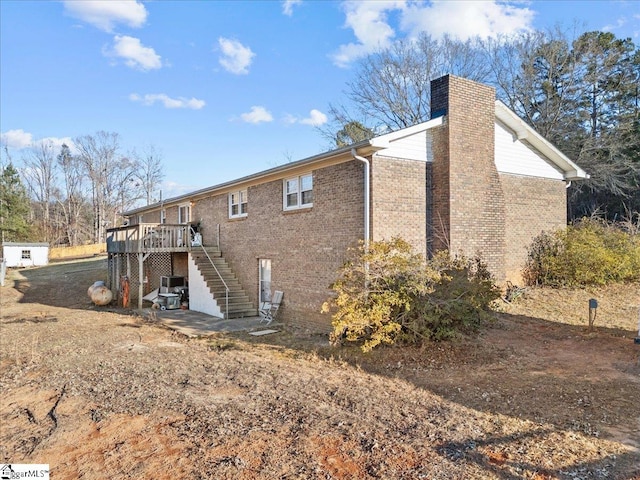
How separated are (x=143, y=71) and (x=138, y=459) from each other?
1910cm

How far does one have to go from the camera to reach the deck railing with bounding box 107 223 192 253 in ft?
55.7

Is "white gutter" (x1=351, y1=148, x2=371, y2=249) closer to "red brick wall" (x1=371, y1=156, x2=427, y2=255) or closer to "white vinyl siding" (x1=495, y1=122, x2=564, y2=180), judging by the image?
"red brick wall" (x1=371, y1=156, x2=427, y2=255)

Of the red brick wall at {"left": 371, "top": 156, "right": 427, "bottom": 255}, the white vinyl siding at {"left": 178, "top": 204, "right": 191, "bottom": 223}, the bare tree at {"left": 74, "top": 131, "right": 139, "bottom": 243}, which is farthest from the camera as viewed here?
the bare tree at {"left": 74, "top": 131, "right": 139, "bottom": 243}

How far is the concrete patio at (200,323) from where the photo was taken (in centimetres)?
1257

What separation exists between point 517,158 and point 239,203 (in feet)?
32.7

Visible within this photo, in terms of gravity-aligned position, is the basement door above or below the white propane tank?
above

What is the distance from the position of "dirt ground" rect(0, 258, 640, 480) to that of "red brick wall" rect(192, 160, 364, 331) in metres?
1.40

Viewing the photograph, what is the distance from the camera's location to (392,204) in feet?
36.0

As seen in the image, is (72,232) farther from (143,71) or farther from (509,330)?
(509,330)

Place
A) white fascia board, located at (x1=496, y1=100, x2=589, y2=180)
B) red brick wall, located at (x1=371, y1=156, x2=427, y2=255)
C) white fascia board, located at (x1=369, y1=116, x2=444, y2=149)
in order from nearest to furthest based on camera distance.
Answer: white fascia board, located at (x1=369, y1=116, x2=444, y2=149) < red brick wall, located at (x1=371, y1=156, x2=427, y2=255) < white fascia board, located at (x1=496, y1=100, x2=589, y2=180)

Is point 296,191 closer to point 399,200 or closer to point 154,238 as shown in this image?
point 399,200

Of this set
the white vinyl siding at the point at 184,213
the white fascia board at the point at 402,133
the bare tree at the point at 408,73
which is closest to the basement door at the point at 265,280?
the white fascia board at the point at 402,133

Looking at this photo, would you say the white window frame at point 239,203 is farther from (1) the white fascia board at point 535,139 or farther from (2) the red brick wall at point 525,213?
(1) the white fascia board at point 535,139

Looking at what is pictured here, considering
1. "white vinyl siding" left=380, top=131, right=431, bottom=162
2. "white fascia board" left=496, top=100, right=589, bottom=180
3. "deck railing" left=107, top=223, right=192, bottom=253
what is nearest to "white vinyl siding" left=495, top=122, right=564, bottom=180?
"white fascia board" left=496, top=100, right=589, bottom=180
